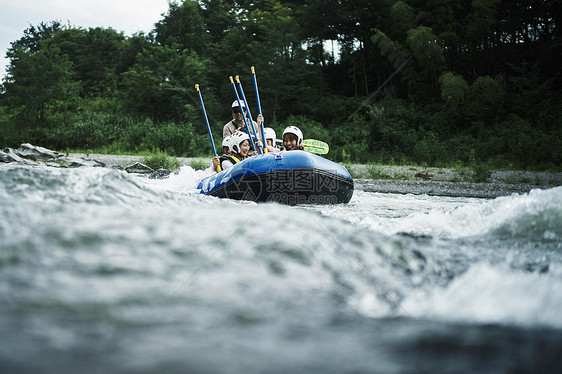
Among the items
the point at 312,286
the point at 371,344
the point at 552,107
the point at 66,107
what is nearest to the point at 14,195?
the point at 312,286

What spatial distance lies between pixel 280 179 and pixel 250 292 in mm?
3984

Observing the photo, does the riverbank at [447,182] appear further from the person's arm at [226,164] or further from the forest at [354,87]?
the person's arm at [226,164]

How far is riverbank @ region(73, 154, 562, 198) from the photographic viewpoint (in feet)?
27.1

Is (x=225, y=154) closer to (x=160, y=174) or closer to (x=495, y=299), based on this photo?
(x=160, y=174)

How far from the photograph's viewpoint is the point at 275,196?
5660 millimetres

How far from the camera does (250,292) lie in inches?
60.6

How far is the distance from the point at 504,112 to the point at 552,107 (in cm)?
157

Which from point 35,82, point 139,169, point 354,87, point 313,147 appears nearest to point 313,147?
point 313,147

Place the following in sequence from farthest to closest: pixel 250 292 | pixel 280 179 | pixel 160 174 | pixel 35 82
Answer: pixel 35 82 < pixel 160 174 < pixel 280 179 < pixel 250 292

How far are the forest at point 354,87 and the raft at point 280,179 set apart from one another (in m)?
7.39

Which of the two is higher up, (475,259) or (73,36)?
(73,36)

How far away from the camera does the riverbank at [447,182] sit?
827 centimetres

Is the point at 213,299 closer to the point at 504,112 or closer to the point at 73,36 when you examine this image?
the point at 504,112

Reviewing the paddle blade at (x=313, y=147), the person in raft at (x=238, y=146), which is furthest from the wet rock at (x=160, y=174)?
the paddle blade at (x=313, y=147)
